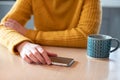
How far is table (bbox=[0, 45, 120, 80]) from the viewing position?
0.80 metres

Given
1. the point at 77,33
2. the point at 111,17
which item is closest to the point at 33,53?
the point at 77,33

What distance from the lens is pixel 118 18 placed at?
248 centimetres

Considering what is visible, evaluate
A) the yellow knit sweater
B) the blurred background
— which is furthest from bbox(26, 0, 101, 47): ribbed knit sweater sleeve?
the blurred background

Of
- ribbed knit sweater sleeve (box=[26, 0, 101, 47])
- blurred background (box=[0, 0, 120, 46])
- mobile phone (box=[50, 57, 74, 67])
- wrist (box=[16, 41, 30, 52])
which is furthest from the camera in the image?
blurred background (box=[0, 0, 120, 46])

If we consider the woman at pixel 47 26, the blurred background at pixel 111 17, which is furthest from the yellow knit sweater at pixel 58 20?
the blurred background at pixel 111 17

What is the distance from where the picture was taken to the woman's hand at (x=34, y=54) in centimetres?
94

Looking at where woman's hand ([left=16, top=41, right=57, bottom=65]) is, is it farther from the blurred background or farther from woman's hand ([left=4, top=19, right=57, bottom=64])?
the blurred background

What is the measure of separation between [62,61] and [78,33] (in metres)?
0.33

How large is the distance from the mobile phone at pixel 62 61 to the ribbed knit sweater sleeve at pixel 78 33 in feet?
0.83

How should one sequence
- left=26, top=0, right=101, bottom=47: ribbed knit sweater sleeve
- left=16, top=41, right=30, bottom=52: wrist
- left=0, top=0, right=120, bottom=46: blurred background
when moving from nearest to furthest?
left=16, top=41, right=30, bottom=52: wrist, left=26, top=0, right=101, bottom=47: ribbed knit sweater sleeve, left=0, top=0, right=120, bottom=46: blurred background

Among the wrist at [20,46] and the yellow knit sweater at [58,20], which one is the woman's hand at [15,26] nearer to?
the yellow knit sweater at [58,20]

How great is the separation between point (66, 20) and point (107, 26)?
3.99 ft

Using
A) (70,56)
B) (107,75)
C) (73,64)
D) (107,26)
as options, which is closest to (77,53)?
(70,56)

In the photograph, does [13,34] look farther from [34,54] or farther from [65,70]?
[65,70]
